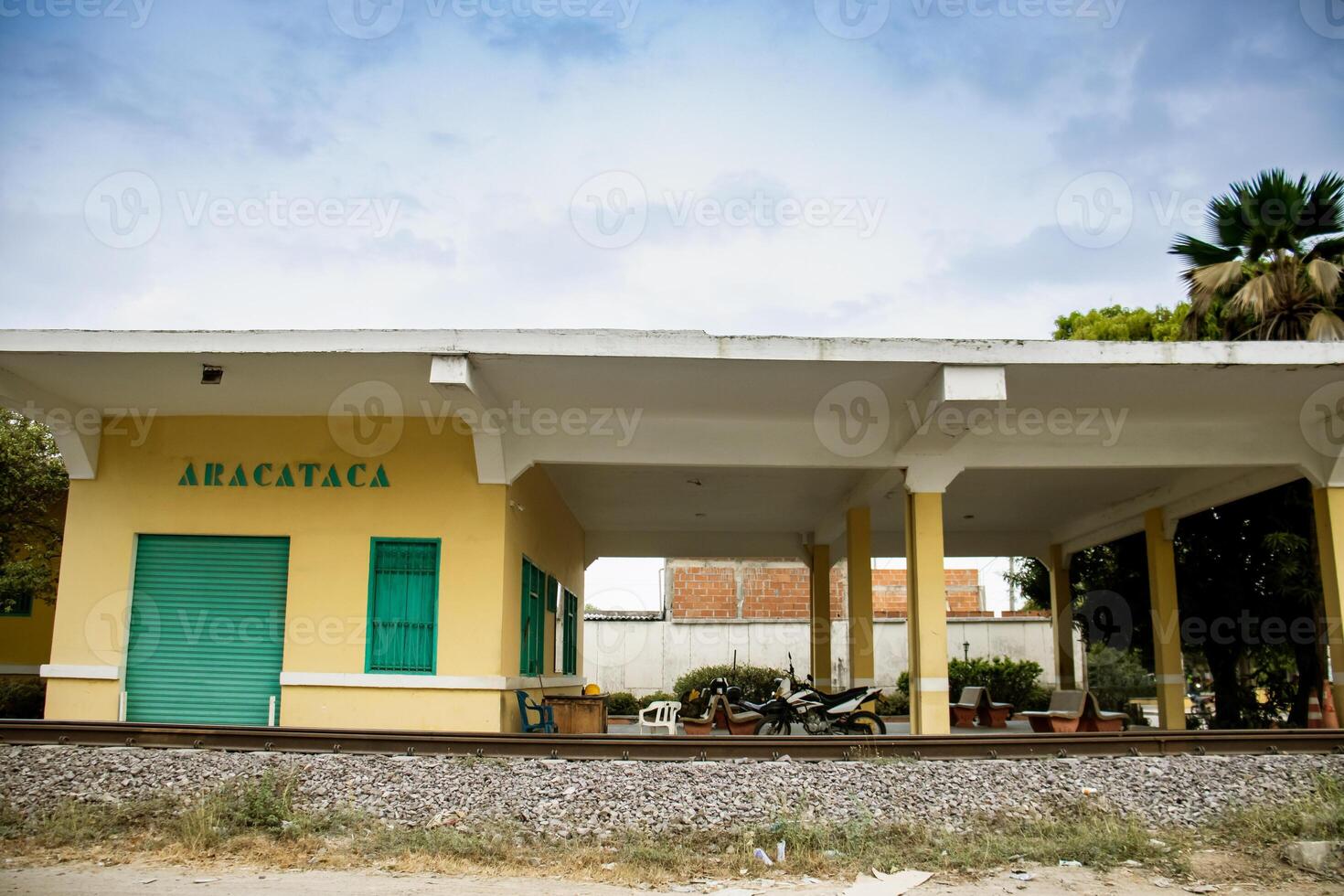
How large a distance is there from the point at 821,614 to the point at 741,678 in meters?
8.32

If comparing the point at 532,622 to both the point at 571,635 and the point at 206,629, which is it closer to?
the point at 206,629

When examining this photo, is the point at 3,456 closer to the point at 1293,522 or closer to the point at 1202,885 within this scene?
the point at 1202,885

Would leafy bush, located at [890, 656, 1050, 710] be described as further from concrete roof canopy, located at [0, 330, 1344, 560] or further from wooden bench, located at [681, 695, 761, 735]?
wooden bench, located at [681, 695, 761, 735]

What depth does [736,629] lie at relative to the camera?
3092 centimetres

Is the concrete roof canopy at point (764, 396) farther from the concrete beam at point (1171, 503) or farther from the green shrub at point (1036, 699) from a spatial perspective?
the green shrub at point (1036, 699)

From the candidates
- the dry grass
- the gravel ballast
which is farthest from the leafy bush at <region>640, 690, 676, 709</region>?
the dry grass

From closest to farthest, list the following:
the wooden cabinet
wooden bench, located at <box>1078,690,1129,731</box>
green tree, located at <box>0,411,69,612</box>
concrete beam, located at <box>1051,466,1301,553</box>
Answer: the wooden cabinet, concrete beam, located at <box>1051,466,1301,553</box>, green tree, located at <box>0,411,69,612</box>, wooden bench, located at <box>1078,690,1129,731</box>

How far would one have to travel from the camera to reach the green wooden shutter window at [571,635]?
18625mm

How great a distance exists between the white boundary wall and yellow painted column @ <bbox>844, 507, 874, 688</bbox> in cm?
1443

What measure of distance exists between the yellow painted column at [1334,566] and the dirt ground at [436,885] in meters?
5.84

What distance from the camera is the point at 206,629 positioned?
37.8 feet

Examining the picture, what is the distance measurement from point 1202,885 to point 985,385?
4553 mm

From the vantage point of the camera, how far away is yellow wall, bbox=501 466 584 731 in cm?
1171

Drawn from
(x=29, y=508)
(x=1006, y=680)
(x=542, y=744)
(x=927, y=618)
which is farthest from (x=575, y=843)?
(x=1006, y=680)
